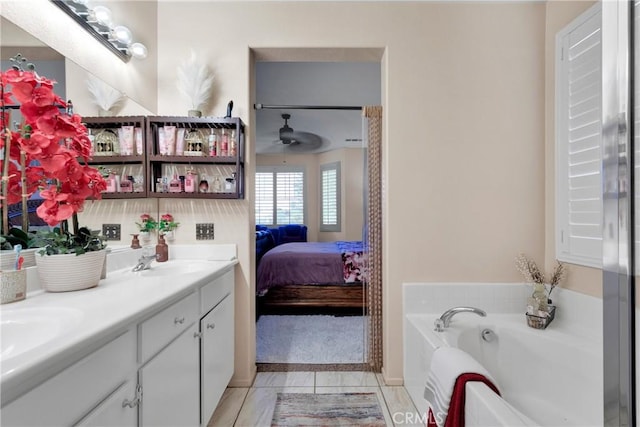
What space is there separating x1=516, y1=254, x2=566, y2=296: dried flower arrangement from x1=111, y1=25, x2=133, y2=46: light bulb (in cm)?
284

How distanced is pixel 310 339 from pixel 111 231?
5.99 feet

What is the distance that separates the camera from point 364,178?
2174 millimetres

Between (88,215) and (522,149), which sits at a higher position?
(522,149)

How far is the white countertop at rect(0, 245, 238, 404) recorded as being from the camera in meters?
0.56

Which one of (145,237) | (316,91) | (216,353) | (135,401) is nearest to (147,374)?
(135,401)

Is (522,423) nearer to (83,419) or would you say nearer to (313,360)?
(83,419)

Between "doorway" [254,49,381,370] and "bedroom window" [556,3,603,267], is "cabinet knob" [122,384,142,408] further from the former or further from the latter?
"bedroom window" [556,3,603,267]

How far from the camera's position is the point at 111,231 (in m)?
1.60

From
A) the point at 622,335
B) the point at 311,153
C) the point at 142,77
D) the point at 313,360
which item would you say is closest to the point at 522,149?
the point at 622,335

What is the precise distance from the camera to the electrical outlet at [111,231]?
1.55 m

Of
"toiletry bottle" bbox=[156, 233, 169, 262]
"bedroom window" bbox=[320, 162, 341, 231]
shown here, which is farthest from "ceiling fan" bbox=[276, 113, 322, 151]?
"toiletry bottle" bbox=[156, 233, 169, 262]

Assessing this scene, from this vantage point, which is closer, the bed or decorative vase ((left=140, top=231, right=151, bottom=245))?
decorative vase ((left=140, top=231, right=151, bottom=245))

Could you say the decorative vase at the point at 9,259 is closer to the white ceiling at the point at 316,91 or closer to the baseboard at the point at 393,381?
the baseboard at the point at 393,381

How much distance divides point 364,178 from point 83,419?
6.25ft
